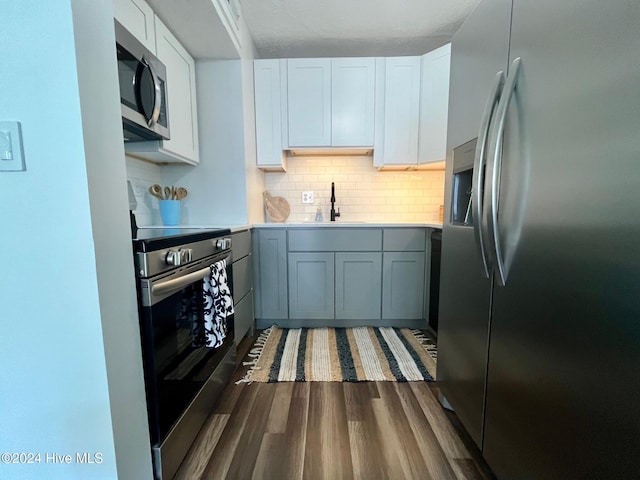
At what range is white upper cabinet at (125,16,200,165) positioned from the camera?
1.61 metres

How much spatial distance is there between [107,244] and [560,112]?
117cm

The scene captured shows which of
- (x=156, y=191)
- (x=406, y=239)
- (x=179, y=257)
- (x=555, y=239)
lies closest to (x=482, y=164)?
(x=555, y=239)

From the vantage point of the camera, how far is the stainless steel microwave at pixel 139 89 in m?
1.17

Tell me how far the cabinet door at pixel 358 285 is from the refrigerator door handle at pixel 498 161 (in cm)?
144

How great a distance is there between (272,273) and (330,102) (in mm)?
1591

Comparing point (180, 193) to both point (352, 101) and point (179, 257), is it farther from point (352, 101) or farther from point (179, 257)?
point (352, 101)

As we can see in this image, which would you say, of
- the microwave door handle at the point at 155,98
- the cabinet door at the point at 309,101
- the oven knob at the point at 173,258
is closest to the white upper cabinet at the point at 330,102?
the cabinet door at the point at 309,101

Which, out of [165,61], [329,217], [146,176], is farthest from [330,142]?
[146,176]

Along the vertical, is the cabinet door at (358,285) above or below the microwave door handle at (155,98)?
below

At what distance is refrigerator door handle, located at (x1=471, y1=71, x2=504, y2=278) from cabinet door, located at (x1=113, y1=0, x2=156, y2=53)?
1.55 meters

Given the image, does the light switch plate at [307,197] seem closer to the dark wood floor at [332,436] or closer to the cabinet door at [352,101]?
the cabinet door at [352,101]

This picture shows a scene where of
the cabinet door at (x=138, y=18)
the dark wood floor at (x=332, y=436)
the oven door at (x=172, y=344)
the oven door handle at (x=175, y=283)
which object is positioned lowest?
the dark wood floor at (x=332, y=436)

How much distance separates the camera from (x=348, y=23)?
2.17m

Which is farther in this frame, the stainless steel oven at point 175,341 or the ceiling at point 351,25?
the ceiling at point 351,25
